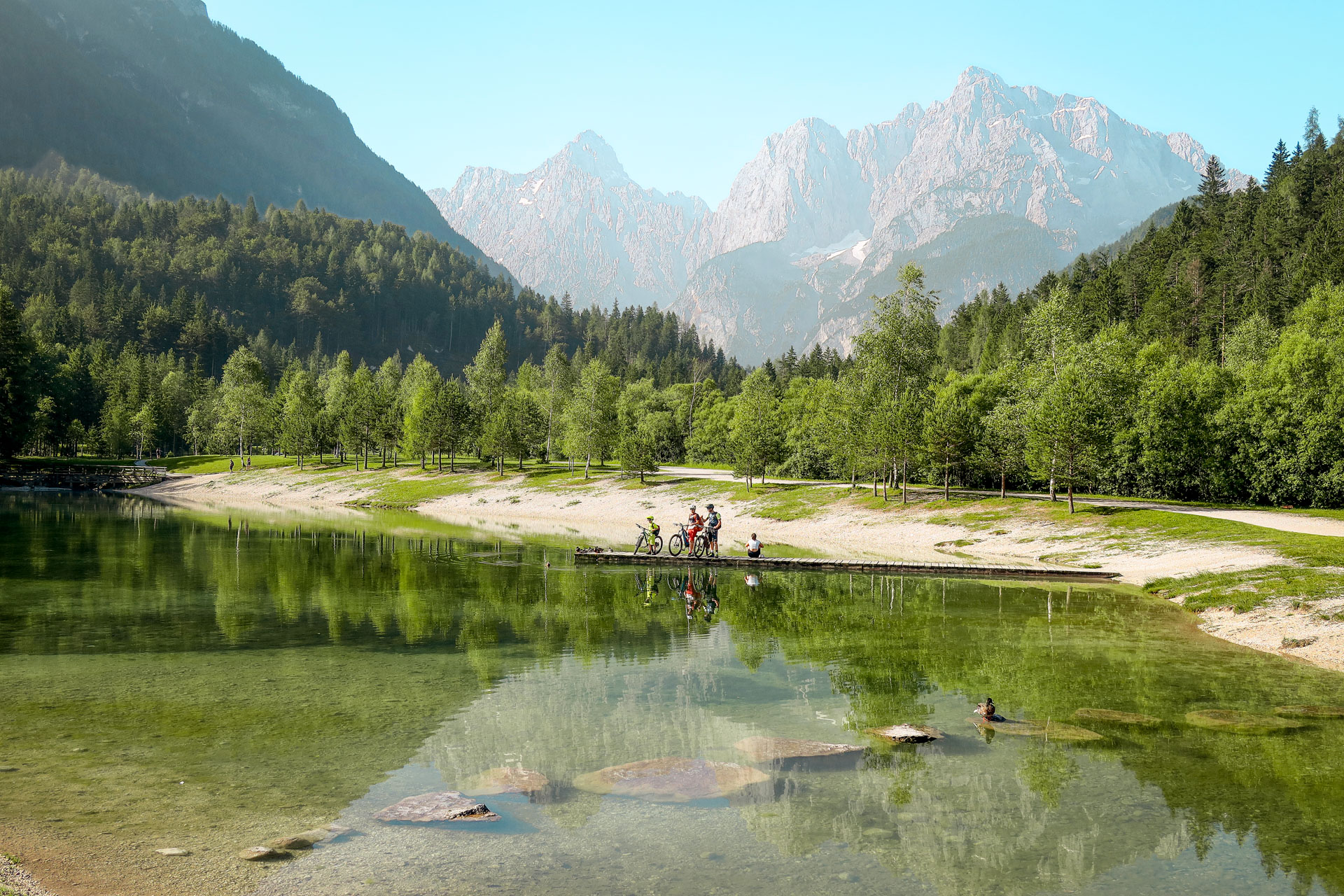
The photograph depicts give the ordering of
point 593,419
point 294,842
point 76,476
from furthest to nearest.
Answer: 1. point 76,476
2. point 593,419
3. point 294,842

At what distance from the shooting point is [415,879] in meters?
10.3

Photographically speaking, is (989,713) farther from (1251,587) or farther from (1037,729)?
(1251,587)

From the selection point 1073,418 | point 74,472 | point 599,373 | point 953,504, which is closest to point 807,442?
point 599,373

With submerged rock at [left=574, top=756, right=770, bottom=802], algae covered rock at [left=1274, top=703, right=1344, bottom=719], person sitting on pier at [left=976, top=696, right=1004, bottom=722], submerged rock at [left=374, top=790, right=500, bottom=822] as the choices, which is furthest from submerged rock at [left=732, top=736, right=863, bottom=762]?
algae covered rock at [left=1274, top=703, right=1344, bottom=719]

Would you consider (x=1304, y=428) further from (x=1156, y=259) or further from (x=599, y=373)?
(x=1156, y=259)

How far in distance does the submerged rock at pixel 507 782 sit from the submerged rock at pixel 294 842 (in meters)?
2.77

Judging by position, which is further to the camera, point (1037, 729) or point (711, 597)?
point (711, 597)

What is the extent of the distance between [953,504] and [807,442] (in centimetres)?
3613

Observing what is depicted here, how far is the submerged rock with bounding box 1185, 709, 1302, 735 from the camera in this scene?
16938 mm

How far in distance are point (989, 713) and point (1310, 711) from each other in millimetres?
7267

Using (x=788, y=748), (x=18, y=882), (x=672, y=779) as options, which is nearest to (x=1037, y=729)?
(x=788, y=748)

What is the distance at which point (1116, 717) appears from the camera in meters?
18.0

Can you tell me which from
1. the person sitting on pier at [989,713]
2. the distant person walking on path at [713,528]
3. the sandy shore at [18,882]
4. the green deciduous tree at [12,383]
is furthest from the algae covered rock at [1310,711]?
the green deciduous tree at [12,383]

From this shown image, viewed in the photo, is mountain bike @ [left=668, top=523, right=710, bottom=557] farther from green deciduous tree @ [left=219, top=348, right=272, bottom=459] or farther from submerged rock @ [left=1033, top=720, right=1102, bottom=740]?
green deciduous tree @ [left=219, top=348, right=272, bottom=459]
